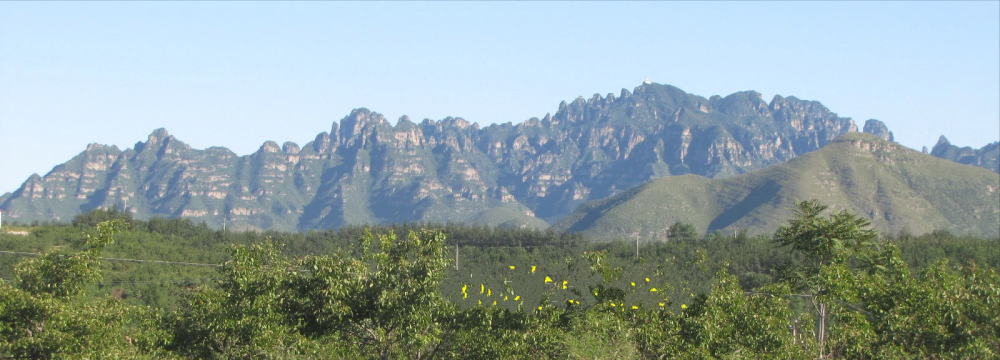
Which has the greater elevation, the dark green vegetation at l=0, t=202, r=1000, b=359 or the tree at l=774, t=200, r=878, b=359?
the tree at l=774, t=200, r=878, b=359

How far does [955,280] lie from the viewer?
22109 mm

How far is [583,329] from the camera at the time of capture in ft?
72.6

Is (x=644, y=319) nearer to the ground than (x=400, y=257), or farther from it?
nearer to the ground

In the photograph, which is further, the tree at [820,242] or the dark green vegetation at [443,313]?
the tree at [820,242]

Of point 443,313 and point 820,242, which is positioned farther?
point 820,242

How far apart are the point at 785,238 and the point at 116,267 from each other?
79.9 metres

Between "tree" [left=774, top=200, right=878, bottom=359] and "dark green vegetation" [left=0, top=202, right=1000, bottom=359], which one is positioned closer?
"dark green vegetation" [left=0, top=202, right=1000, bottom=359]

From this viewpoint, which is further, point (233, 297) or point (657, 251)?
point (657, 251)

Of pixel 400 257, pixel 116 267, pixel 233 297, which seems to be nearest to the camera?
pixel 400 257

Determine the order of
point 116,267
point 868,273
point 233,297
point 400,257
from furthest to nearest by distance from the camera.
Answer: point 116,267 < point 868,273 < point 233,297 < point 400,257

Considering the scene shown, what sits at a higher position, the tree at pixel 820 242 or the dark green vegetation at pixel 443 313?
the tree at pixel 820 242

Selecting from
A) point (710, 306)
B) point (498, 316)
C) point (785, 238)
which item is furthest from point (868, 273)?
point (498, 316)

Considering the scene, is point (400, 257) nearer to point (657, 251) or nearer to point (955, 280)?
point (955, 280)

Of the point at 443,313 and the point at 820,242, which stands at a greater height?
the point at 820,242
